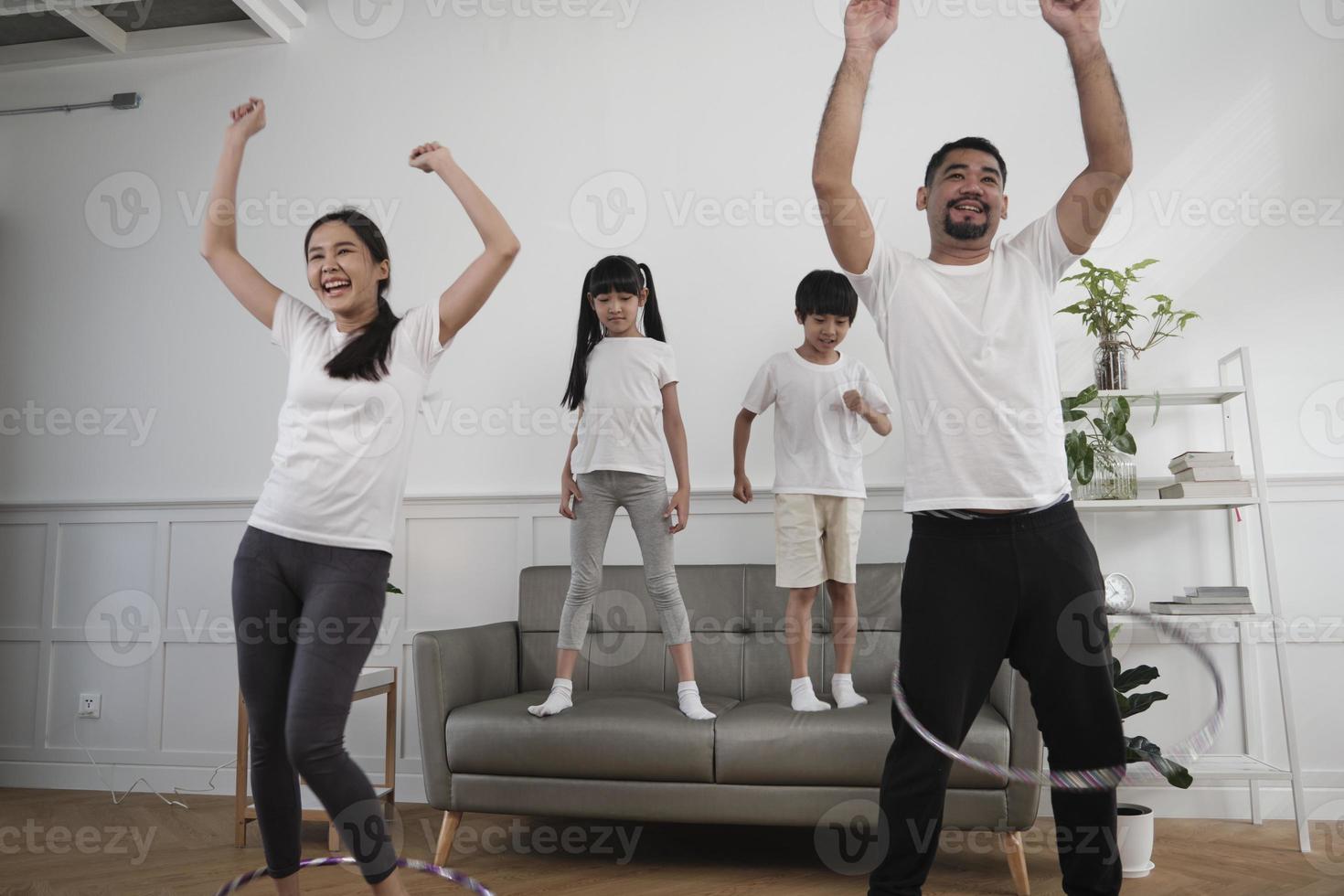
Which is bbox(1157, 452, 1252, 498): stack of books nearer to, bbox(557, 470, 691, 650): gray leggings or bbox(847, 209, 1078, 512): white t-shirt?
bbox(557, 470, 691, 650): gray leggings

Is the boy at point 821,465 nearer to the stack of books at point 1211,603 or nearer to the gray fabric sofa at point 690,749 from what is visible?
the gray fabric sofa at point 690,749

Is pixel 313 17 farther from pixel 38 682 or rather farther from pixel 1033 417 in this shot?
pixel 1033 417

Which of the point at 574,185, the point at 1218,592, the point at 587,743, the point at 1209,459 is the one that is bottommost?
the point at 587,743

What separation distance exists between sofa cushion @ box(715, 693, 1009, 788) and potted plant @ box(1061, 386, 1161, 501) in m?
1.06

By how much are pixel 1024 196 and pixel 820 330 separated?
1295 millimetres

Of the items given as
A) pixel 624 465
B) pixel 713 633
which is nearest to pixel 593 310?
pixel 624 465

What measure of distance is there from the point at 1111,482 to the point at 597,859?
2240 millimetres

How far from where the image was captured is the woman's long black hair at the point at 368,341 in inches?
79.7

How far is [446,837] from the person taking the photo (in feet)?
10.3

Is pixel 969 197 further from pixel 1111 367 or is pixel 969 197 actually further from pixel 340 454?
pixel 1111 367

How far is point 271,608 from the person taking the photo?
196cm

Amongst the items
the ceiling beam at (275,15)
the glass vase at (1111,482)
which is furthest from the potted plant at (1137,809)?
the ceiling beam at (275,15)

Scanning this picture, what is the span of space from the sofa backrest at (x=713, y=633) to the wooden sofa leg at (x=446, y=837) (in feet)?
2.12

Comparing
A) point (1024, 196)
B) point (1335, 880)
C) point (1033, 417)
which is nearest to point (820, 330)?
point (1024, 196)
